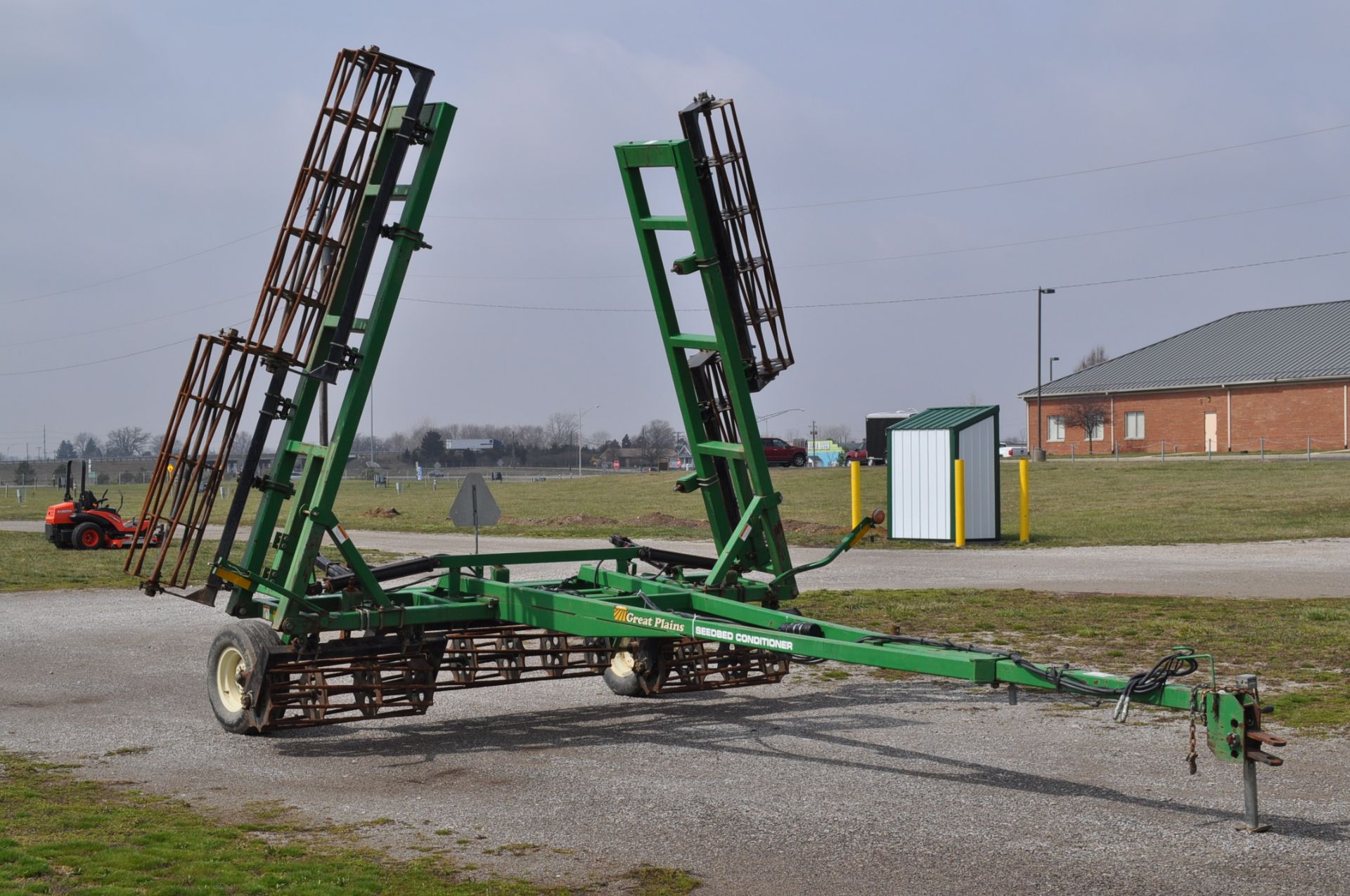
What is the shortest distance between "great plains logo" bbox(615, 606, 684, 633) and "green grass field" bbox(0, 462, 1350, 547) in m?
17.1

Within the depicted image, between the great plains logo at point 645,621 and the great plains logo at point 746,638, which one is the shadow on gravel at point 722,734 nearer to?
the great plains logo at point 645,621

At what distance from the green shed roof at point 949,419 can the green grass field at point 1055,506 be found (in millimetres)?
2279

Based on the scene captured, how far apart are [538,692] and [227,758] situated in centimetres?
299

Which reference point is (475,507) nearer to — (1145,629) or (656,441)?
(1145,629)

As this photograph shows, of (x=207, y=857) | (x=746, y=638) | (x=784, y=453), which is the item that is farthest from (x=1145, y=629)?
(x=784, y=453)

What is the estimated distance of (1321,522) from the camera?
92.4 feet

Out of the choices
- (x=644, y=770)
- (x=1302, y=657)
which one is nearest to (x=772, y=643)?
(x=644, y=770)

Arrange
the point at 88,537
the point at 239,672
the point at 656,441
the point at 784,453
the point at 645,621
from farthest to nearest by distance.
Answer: the point at 656,441, the point at 784,453, the point at 88,537, the point at 239,672, the point at 645,621

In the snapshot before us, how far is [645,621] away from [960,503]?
1754 cm

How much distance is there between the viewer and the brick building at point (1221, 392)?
61094mm

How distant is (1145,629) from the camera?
41.2 feet

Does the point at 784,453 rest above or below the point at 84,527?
above

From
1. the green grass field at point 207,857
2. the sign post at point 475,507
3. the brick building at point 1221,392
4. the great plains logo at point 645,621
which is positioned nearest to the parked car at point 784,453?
the brick building at point 1221,392

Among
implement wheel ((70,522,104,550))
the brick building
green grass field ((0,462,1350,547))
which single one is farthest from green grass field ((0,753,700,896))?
the brick building
